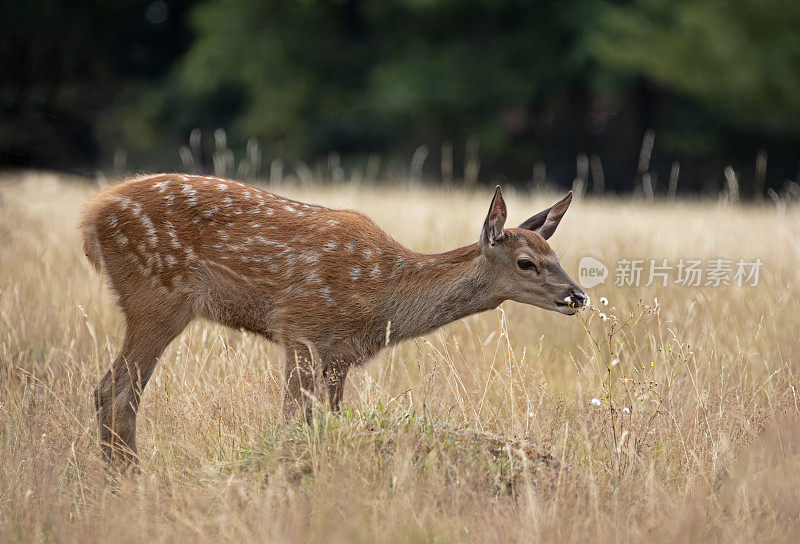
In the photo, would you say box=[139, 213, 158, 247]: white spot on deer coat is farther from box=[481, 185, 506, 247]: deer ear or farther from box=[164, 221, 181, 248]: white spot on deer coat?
box=[481, 185, 506, 247]: deer ear

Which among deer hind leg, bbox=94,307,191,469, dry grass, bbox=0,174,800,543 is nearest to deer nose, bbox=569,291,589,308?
dry grass, bbox=0,174,800,543

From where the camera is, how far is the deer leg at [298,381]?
4.47 m

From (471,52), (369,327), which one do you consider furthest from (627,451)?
(471,52)

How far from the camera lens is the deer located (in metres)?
4.64

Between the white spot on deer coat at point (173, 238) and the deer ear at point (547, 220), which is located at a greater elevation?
the deer ear at point (547, 220)

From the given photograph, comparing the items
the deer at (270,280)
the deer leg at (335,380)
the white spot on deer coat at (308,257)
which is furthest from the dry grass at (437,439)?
the white spot on deer coat at (308,257)

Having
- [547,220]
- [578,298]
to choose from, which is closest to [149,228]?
[547,220]

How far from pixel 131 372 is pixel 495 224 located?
71.8 inches

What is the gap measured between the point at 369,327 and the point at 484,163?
1858 cm

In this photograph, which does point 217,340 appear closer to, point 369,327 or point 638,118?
point 369,327

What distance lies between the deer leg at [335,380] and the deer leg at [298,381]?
0.09 metres

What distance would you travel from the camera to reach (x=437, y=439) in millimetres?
4016

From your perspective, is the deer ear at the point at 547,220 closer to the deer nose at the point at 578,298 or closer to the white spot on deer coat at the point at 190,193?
the deer nose at the point at 578,298

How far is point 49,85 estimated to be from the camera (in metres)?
12.2
